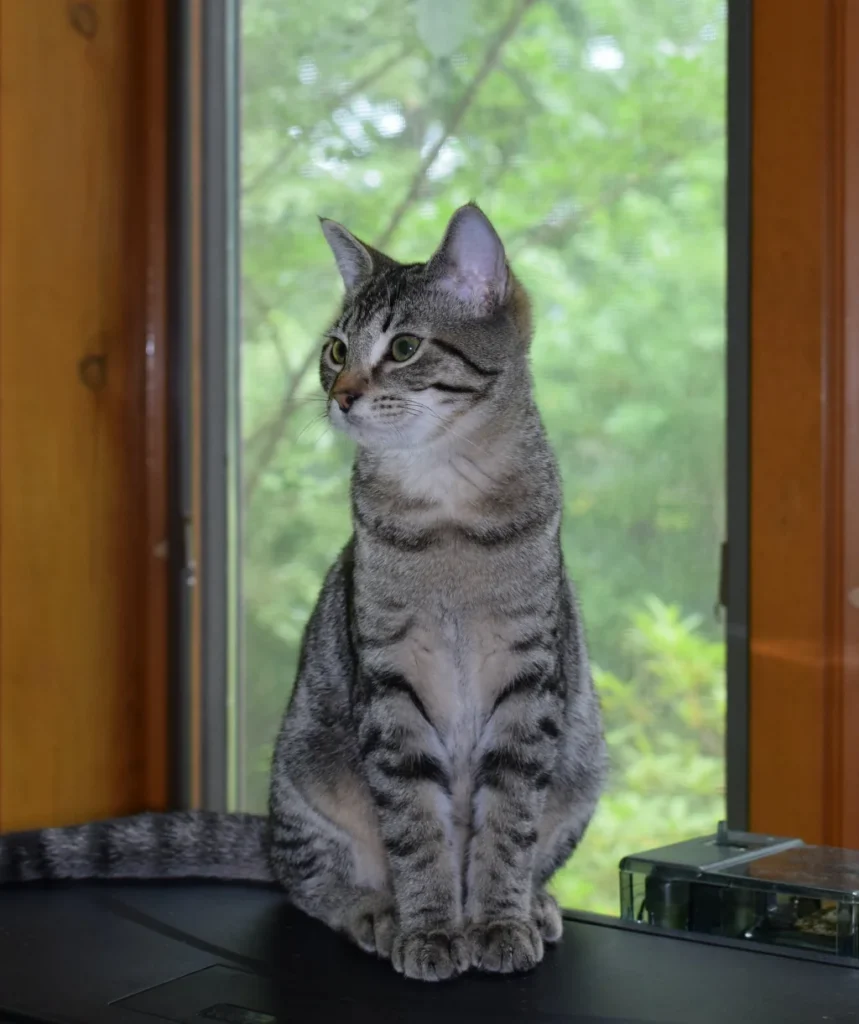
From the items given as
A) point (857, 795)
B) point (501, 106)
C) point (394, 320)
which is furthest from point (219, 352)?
point (857, 795)

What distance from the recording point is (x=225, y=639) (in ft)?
8.49

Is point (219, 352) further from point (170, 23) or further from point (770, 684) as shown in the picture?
point (770, 684)

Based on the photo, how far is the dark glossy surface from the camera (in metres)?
1.31

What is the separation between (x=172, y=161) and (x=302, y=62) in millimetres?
332

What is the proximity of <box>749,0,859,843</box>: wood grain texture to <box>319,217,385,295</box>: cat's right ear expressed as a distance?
600 mm

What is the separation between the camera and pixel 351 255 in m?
1.73

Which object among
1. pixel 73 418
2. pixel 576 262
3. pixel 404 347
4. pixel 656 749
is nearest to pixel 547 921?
pixel 656 749

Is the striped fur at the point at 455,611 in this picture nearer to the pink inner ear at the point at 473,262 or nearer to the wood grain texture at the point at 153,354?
the pink inner ear at the point at 473,262

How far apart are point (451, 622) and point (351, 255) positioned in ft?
1.81

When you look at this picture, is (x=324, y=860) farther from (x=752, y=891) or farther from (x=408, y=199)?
(x=408, y=199)

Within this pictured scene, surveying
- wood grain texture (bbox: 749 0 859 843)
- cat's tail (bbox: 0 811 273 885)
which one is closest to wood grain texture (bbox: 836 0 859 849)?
wood grain texture (bbox: 749 0 859 843)

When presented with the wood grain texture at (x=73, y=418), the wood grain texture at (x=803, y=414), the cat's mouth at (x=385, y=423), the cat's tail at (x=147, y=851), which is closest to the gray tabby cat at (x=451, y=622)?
the cat's mouth at (x=385, y=423)

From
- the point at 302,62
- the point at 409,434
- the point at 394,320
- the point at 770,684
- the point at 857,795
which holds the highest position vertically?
the point at 302,62

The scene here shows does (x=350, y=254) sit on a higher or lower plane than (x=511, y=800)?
higher
